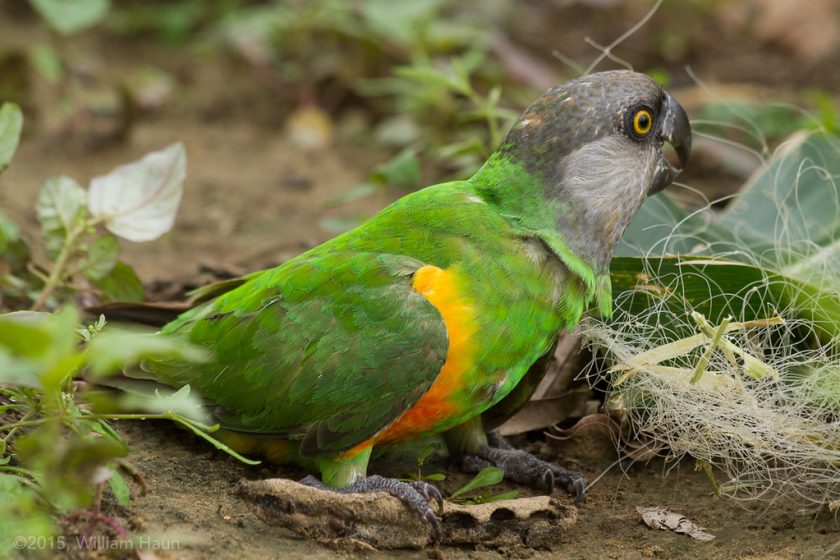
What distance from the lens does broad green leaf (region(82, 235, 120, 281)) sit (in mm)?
3451

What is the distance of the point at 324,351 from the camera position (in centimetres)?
268

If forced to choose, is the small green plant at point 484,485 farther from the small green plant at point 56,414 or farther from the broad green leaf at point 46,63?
the broad green leaf at point 46,63

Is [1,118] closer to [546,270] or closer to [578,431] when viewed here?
[546,270]

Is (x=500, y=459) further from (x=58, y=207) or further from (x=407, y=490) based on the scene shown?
(x=58, y=207)

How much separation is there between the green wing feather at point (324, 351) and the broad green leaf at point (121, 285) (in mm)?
644

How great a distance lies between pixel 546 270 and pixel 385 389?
55cm

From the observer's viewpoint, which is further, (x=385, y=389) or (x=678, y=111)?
(x=678, y=111)

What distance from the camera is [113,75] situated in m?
6.52

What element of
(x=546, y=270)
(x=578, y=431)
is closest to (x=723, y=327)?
(x=546, y=270)

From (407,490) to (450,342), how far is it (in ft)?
1.28

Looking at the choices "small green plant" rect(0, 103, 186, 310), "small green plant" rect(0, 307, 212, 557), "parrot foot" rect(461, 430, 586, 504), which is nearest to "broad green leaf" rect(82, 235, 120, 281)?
"small green plant" rect(0, 103, 186, 310)

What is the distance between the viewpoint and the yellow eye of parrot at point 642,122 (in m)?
2.93

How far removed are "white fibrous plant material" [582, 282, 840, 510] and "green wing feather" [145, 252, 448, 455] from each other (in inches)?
25.0

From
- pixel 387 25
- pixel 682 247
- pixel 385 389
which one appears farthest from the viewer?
pixel 387 25
